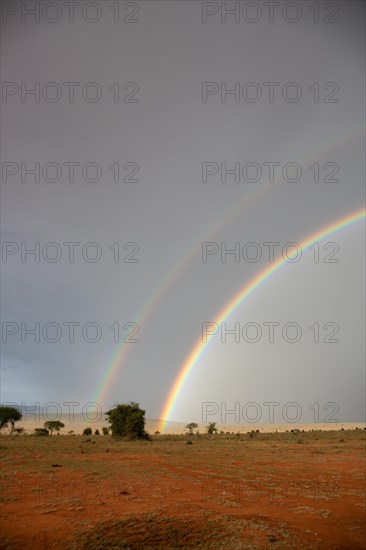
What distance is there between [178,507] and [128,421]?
3724 cm

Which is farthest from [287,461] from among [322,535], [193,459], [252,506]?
[322,535]

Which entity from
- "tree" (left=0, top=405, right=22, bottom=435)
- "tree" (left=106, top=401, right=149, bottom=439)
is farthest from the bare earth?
"tree" (left=0, top=405, right=22, bottom=435)

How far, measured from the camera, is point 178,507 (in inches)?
482

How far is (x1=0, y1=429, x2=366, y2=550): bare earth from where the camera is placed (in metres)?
9.63

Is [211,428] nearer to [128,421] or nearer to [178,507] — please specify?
[128,421]

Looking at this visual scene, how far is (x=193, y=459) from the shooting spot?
82.4ft

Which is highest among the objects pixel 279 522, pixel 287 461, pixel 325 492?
pixel 279 522

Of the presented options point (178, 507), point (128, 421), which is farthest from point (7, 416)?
point (178, 507)

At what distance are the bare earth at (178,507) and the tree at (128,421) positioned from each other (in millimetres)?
26374

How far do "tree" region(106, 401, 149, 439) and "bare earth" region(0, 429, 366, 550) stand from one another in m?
26.4

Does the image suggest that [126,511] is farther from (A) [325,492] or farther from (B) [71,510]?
(A) [325,492]

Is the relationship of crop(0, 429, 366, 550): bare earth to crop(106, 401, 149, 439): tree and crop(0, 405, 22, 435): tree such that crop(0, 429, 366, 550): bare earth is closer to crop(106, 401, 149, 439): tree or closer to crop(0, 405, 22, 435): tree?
crop(106, 401, 149, 439): tree

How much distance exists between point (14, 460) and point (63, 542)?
1512 cm

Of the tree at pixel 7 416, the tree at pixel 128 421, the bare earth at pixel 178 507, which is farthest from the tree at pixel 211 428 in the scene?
the bare earth at pixel 178 507
